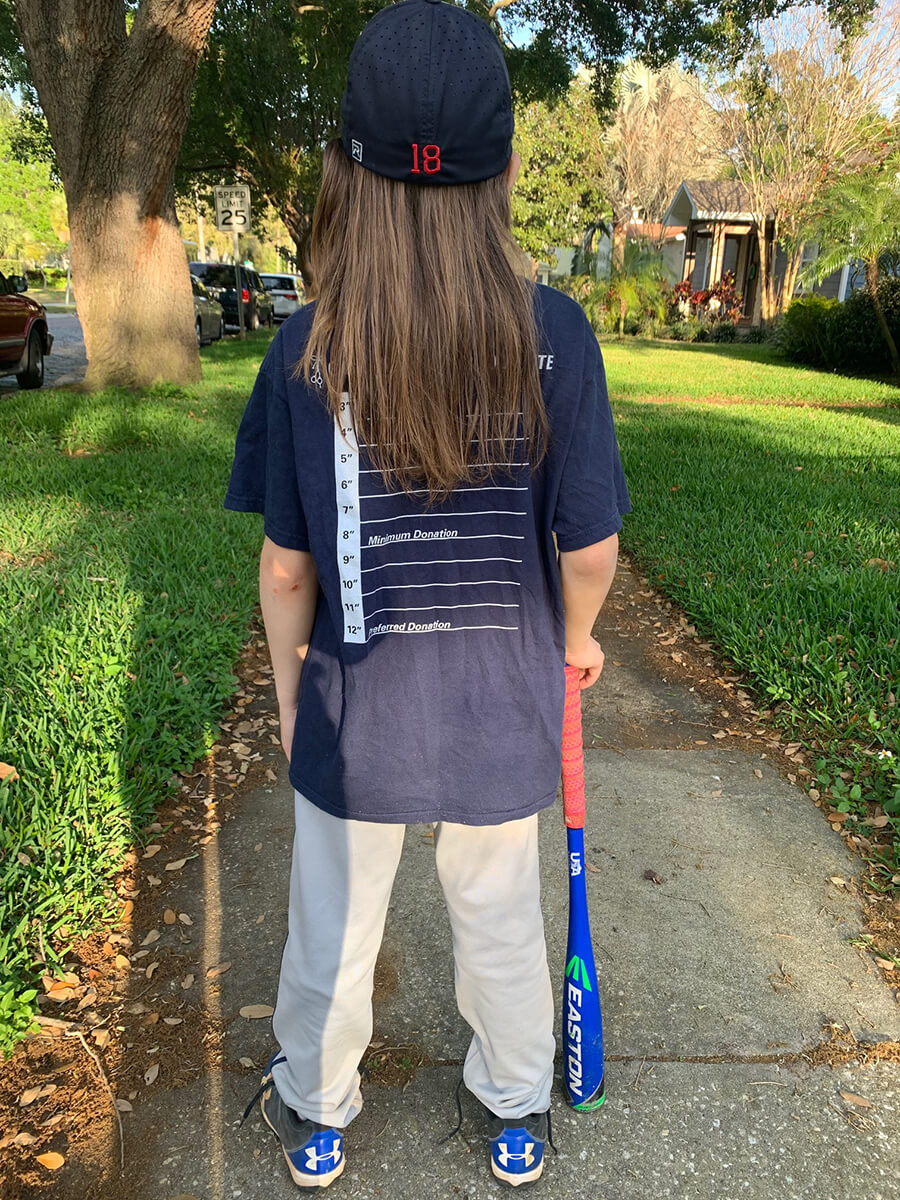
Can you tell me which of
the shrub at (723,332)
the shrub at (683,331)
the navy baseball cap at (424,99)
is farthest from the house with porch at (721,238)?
the navy baseball cap at (424,99)

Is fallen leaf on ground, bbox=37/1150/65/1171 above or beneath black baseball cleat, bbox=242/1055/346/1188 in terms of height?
beneath

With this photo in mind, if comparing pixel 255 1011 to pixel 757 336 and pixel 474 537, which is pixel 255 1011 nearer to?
pixel 474 537

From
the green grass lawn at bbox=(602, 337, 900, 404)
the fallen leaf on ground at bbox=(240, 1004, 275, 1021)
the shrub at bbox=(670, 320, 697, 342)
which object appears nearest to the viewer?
the fallen leaf on ground at bbox=(240, 1004, 275, 1021)

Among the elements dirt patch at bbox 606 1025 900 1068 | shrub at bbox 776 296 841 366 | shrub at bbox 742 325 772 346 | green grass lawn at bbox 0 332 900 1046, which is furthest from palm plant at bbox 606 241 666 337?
dirt patch at bbox 606 1025 900 1068

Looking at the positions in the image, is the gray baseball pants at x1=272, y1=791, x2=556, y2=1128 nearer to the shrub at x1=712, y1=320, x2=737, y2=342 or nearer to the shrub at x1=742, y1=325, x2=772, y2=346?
the shrub at x1=742, y1=325, x2=772, y2=346

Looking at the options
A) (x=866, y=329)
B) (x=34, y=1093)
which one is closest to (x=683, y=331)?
(x=866, y=329)

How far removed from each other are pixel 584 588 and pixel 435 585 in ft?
0.89

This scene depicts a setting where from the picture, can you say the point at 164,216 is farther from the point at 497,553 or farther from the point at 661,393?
the point at 497,553

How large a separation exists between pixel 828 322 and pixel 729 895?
1617 cm

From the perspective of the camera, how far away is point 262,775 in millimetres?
3242

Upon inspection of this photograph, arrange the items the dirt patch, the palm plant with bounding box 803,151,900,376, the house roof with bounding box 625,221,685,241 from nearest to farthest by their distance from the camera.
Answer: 1. the dirt patch
2. the palm plant with bounding box 803,151,900,376
3. the house roof with bounding box 625,221,685,241

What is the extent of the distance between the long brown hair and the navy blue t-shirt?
43 mm

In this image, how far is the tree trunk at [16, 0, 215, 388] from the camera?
8.08 metres

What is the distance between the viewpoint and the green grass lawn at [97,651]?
→ 243 centimetres
